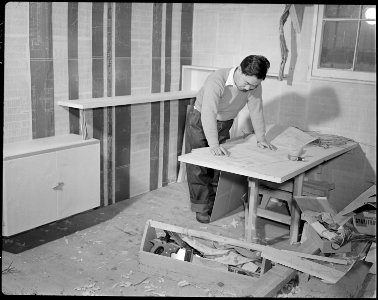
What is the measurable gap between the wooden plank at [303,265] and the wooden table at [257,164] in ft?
1.52

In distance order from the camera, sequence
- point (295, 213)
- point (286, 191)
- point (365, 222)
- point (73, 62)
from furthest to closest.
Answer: point (73, 62), point (286, 191), point (295, 213), point (365, 222)

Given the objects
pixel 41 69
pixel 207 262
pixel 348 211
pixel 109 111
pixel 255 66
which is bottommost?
pixel 207 262

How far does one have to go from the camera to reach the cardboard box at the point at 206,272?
266 cm

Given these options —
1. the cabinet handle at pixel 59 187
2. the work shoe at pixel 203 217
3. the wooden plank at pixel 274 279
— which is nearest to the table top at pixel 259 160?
the wooden plank at pixel 274 279

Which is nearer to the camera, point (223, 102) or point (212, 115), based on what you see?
Answer: point (212, 115)

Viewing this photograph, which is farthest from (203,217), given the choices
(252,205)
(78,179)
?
(78,179)

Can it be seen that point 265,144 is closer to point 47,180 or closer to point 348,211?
point 348,211

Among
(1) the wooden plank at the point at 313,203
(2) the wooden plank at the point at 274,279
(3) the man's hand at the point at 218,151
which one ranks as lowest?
(2) the wooden plank at the point at 274,279

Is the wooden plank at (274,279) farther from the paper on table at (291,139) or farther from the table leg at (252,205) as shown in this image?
the paper on table at (291,139)

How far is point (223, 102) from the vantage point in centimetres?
384

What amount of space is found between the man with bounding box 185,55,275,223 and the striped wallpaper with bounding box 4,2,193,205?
729 millimetres

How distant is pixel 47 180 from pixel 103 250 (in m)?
0.66

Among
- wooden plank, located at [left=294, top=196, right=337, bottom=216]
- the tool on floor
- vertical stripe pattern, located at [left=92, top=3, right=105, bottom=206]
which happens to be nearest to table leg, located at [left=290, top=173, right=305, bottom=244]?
wooden plank, located at [left=294, top=196, right=337, bottom=216]

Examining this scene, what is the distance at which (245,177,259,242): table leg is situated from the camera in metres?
3.36
